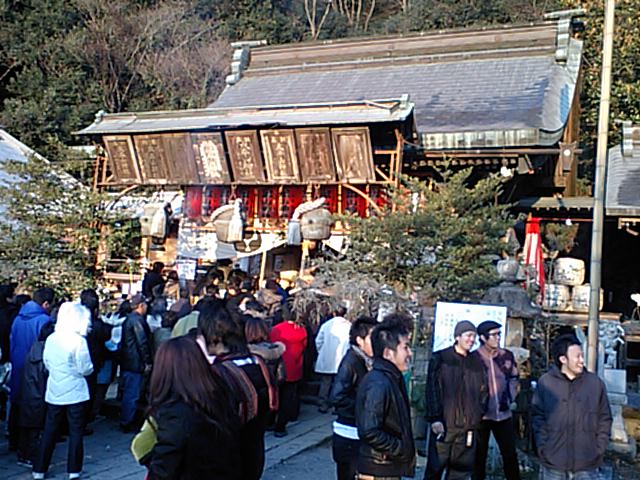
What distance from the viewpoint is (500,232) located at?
9117 millimetres

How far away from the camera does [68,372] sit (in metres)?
5.43

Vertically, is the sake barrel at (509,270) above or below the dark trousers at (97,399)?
above

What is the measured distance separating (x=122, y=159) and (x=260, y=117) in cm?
348

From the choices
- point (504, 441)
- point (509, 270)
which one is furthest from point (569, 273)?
point (504, 441)

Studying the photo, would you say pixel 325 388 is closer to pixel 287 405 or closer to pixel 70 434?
pixel 287 405

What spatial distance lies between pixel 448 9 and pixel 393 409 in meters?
27.8

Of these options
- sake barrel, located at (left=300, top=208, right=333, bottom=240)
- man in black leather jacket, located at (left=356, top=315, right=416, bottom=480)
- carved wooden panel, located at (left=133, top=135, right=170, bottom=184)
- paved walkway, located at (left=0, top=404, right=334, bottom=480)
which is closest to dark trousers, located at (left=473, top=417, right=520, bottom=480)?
man in black leather jacket, located at (left=356, top=315, right=416, bottom=480)

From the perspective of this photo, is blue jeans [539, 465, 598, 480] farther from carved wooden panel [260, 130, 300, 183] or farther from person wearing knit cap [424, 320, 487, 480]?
carved wooden panel [260, 130, 300, 183]

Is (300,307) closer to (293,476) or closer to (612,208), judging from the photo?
(293,476)

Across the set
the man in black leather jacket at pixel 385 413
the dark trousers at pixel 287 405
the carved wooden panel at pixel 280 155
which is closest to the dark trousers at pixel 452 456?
the man in black leather jacket at pixel 385 413

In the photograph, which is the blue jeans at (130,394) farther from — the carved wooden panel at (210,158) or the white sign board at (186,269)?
the white sign board at (186,269)

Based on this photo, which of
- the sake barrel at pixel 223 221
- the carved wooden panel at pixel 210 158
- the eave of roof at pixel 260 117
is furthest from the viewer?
the carved wooden panel at pixel 210 158

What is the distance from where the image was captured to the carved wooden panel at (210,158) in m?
12.8

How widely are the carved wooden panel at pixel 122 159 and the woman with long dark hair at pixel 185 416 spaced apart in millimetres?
11456
